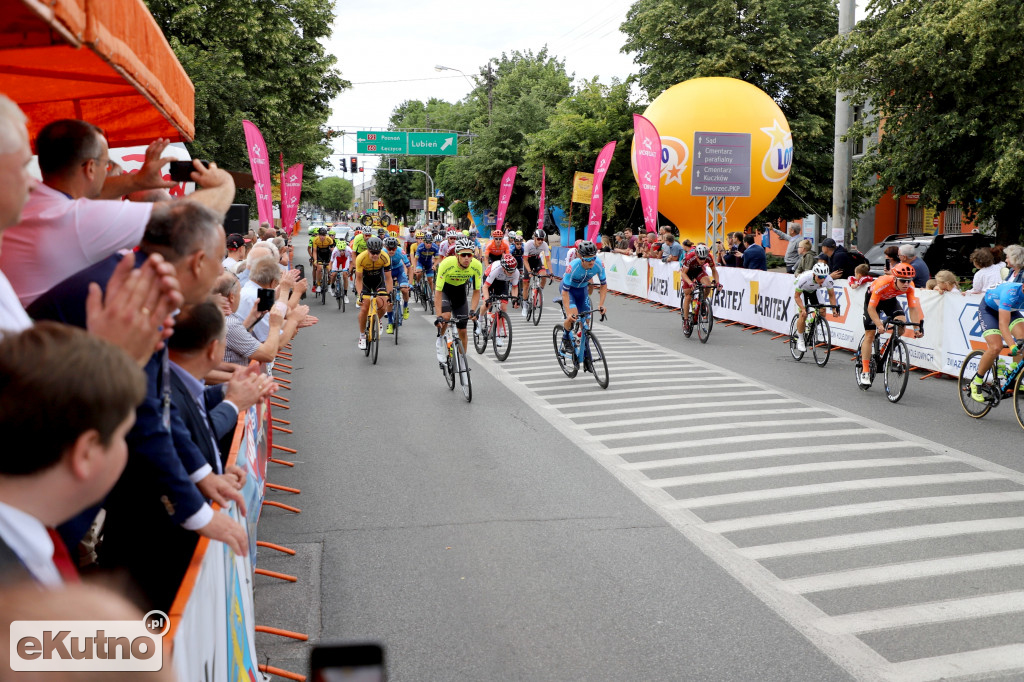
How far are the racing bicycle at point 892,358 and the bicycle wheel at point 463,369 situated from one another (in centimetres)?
529

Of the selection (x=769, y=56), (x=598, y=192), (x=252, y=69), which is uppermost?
(x=769, y=56)

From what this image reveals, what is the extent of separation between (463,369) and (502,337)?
3736mm

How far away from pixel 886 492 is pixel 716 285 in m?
10.6

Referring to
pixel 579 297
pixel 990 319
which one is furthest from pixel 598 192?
pixel 990 319

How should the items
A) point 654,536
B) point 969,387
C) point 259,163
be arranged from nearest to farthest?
point 654,536, point 969,387, point 259,163

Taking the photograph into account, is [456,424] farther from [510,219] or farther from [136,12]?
[510,219]

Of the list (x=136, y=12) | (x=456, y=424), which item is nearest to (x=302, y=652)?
(x=136, y=12)

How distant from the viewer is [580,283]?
45.1ft

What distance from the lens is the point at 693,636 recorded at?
495 centimetres

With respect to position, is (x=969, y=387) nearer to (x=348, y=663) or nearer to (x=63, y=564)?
(x=63, y=564)

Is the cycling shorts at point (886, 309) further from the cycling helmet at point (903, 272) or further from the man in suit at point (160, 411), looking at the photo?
the man in suit at point (160, 411)

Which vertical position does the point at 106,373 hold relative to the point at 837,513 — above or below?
above

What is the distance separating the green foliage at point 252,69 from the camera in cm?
2638

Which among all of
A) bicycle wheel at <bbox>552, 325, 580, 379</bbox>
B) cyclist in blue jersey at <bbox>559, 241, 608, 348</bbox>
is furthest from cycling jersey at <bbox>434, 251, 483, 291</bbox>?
bicycle wheel at <bbox>552, 325, 580, 379</bbox>
